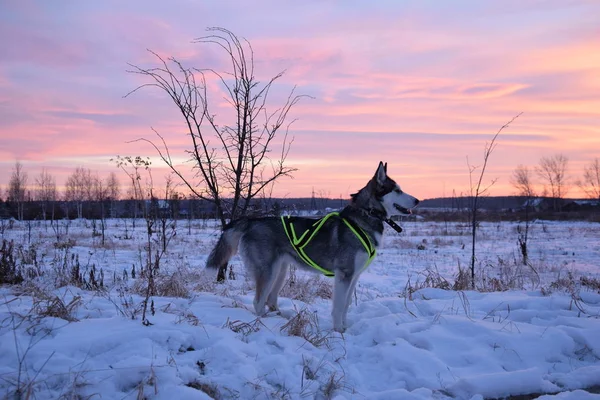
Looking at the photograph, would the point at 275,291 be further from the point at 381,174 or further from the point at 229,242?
the point at 381,174

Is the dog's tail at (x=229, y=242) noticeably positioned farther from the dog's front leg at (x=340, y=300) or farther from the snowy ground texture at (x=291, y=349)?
the dog's front leg at (x=340, y=300)

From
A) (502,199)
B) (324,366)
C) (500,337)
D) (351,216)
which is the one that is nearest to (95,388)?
(324,366)

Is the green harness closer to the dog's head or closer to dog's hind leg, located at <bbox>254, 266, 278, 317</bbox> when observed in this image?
dog's hind leg, located at <bbox>254, 266, 278, 317</bbox>

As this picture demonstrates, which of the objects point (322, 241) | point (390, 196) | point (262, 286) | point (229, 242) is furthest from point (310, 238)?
point (390, 196)

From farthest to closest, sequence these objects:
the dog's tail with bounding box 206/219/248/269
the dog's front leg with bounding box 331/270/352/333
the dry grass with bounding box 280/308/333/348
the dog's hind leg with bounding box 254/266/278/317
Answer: the dog's tail with bounding box 206/219/248/269 < the dog's hind leg with bounding box 254/266/278/317 < the dog's front leg with bounding box 331/270/352/333 < the dry grass with bounding box 280/308/333/348

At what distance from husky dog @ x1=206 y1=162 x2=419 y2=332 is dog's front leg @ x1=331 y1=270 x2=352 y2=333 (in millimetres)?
14

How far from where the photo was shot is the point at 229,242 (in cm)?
615

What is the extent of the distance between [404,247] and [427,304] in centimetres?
1516

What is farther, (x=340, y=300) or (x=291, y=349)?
(x=340, y=300)

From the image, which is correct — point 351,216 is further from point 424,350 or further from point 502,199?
point 502,199

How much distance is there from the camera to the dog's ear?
607 centimetres

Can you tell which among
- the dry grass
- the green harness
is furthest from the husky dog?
the dry grass

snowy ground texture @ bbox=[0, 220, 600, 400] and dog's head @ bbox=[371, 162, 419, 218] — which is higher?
dog's head @ bbox=[371, 162, 419, 218]

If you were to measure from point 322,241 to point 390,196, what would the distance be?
4.03 ft
